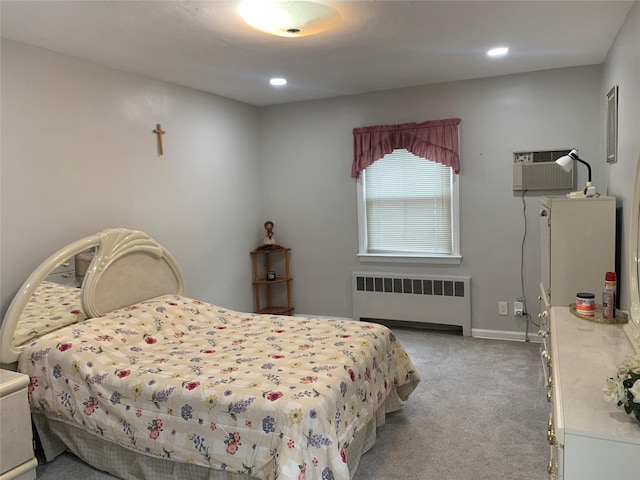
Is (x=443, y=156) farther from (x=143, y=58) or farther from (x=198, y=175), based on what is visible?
(x=143, y=58)

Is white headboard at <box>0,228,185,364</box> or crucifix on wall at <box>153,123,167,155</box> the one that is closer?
white headboard at <box>0,228,185,364</box>

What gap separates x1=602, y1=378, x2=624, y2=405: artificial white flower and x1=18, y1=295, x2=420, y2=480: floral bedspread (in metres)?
1.05

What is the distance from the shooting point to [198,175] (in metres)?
4.31

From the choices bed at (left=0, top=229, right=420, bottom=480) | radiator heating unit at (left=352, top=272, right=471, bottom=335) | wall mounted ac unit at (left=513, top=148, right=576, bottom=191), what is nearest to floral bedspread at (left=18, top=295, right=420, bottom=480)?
bed at (left=0, top=229, right=420, bottom=480)

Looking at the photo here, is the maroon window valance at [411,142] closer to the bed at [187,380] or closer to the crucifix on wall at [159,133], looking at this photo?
the crucifix on wall at [159,133]

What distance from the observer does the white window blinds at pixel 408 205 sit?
460 cm

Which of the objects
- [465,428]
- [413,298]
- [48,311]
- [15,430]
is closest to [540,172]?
[413,298]

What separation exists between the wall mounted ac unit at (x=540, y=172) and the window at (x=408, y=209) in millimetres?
552

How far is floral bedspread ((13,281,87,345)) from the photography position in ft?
8.87

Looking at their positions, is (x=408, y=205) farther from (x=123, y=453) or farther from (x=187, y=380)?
(x=123, y=453)

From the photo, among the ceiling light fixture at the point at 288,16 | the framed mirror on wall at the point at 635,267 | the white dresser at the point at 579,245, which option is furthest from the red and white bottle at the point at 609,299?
the ceiling light fixture at the point at 288,16

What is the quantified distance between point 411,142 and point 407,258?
1.12 metres

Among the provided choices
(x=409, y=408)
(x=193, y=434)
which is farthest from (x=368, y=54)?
(x=193, y=434)

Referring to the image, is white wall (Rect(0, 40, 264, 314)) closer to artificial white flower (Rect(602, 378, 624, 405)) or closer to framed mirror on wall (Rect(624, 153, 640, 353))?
artificial white flower (Rect(602, 378, 624, 405))
